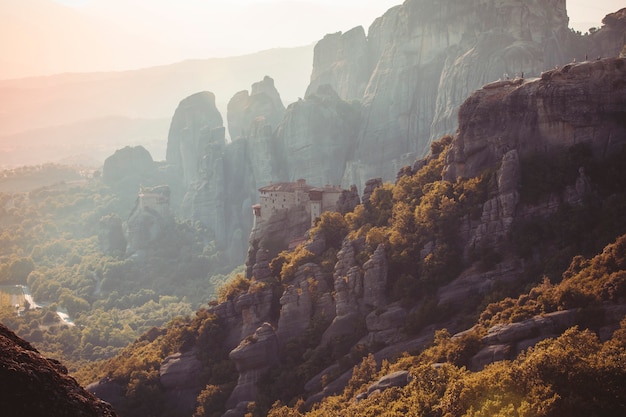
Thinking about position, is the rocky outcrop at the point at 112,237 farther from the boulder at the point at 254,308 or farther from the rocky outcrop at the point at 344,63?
→ the boulder at the point at 254,308

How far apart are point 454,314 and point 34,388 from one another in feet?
109

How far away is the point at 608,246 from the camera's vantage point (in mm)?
42344

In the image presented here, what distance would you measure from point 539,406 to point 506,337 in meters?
9.46

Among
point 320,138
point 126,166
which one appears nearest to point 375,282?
point 320,138

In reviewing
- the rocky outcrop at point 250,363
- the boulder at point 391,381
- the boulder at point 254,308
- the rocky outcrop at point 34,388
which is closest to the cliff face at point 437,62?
the boulder at point 254,308

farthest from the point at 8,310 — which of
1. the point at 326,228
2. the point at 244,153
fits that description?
the point at 326,228

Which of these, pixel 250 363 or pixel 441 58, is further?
pixel 441 58

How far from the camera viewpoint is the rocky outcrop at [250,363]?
2135 inches

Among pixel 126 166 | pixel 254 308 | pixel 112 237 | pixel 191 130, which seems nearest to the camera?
pixel 254 308

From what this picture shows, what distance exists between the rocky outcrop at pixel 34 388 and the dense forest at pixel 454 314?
16487mm

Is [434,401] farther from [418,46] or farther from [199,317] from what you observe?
[418,46]

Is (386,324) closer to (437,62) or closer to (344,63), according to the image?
(437,62)

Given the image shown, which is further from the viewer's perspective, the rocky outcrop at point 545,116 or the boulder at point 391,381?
the rocky outcrop at point 545,116

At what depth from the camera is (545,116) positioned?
51.8 metres
